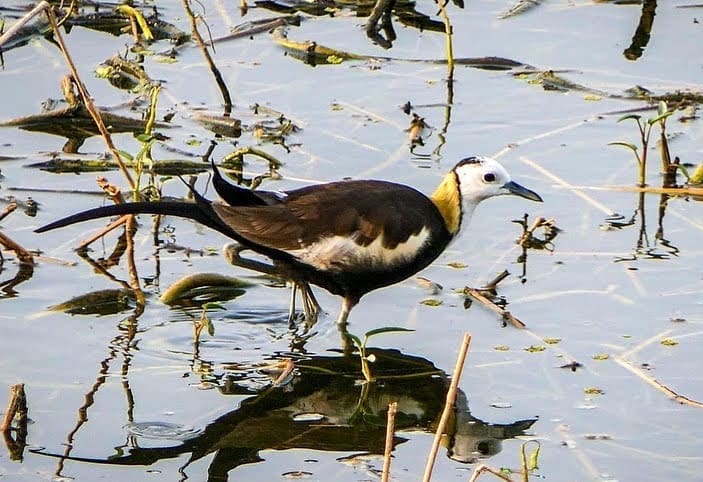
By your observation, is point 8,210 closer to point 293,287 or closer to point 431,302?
point 293,287

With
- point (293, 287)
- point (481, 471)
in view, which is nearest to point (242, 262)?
point (293, 287)

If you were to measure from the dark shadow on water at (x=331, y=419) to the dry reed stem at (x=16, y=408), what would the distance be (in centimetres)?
16

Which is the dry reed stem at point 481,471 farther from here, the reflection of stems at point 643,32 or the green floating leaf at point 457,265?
the reflection of stems at point 643,32

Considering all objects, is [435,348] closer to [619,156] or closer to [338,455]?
[338,455]

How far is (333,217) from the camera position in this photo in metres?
6.61

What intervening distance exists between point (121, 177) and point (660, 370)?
10.4ft

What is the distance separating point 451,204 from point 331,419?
152cm

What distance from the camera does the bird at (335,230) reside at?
653 cm

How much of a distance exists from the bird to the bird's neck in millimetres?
105

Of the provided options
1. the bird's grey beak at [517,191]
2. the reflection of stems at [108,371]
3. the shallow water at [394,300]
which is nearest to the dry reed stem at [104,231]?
the shallow water at [394,300]

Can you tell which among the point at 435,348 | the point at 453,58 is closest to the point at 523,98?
the point at 453,58

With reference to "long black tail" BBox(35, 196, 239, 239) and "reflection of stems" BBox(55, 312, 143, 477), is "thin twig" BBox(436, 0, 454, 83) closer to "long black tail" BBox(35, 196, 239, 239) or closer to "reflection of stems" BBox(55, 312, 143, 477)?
"long black tail" BBox(35, 196, 239, 239)

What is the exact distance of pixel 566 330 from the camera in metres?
6.65

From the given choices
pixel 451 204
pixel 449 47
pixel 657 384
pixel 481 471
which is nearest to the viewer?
pixel 481 471
